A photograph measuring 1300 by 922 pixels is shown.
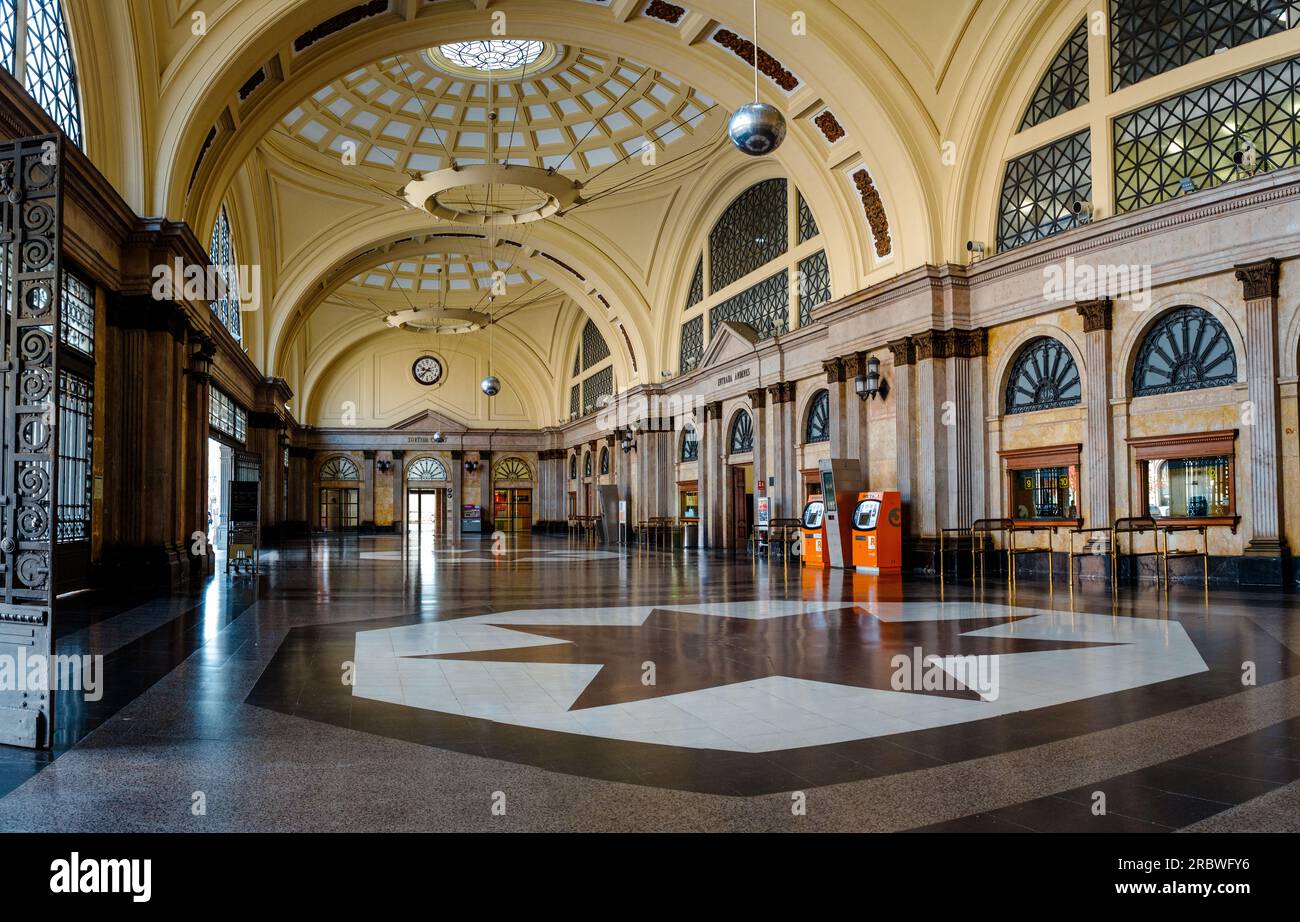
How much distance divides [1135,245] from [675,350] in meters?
16.7

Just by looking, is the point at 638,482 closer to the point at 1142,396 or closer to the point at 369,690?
the point at 1142,396

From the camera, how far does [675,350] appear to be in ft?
93.0

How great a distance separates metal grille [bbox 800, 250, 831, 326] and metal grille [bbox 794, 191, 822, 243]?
510mm

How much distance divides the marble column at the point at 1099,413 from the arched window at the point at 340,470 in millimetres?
37197

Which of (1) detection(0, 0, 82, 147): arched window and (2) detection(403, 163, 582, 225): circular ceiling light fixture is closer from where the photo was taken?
(1) detection(0, 0, 82, 147): arched window

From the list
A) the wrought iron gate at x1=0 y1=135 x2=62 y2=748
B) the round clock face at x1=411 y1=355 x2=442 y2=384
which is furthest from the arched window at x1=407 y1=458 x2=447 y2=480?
the wrought iron gate at x1=0 y1=135 x2=62 y2=748

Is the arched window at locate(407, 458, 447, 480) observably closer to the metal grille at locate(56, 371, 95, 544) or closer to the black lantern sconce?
the black lantern sconce

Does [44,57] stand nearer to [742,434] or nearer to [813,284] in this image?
[813,284]

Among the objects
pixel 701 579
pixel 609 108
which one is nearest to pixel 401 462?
pixel 609 108

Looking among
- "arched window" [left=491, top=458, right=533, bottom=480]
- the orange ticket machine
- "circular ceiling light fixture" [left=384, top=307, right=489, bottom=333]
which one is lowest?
the orange ticket machine

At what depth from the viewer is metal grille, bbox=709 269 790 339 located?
2178 cm

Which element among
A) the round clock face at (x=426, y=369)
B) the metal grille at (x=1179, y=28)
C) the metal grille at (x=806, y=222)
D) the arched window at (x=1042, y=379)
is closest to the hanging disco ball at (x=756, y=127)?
the metal grille at (x=1179, y=28)

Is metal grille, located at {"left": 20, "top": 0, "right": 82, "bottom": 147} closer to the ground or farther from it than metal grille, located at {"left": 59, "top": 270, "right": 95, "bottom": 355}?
farther from it

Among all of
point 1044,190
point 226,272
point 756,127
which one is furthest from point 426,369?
point 756,127
